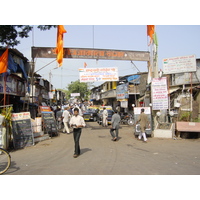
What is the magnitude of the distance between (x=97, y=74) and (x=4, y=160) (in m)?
8.94

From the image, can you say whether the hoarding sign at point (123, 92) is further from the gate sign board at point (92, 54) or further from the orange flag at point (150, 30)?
the orange flag at point (150, 30)

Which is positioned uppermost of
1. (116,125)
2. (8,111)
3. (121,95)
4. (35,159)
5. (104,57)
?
(104,57)

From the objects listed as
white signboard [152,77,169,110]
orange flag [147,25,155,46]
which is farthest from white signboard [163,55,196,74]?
orange flag [147,25,155,46]

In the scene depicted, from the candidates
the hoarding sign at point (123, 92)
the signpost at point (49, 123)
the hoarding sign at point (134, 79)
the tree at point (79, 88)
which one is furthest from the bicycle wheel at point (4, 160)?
the tree at point (79, 88)

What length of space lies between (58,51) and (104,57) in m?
3.08

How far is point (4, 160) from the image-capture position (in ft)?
18.4

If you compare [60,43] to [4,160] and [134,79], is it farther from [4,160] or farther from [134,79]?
[134,79]

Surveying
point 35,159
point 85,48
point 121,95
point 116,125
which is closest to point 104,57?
point 85,48

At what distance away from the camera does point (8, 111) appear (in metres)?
8.84

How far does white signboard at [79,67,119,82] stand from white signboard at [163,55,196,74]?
3.32 m

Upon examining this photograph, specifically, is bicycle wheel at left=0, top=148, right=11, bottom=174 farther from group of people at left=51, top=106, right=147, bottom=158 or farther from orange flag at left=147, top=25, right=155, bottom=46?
orange flag at left=147, top=25, right=155, bottom=46

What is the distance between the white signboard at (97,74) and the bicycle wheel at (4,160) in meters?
8.43

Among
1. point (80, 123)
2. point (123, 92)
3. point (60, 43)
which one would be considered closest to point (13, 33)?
point (60, 43)

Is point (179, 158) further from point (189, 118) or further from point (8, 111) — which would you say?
point (8, 111)
